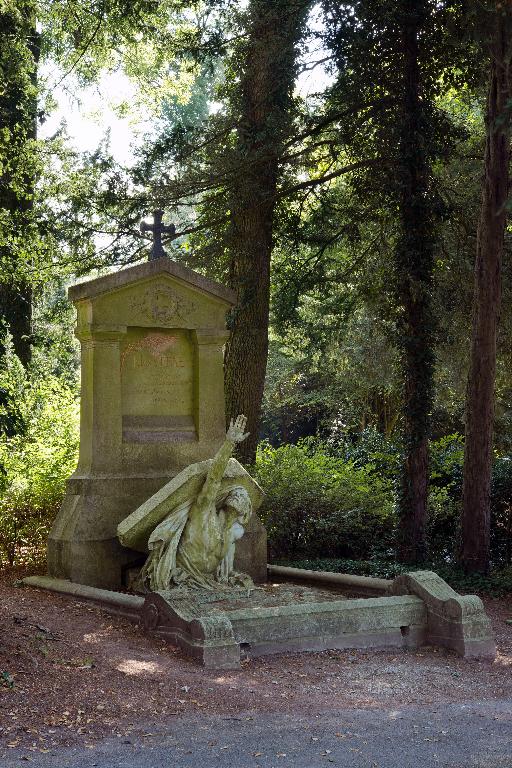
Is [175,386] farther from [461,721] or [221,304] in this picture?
[461,721]

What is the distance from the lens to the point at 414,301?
11664mm

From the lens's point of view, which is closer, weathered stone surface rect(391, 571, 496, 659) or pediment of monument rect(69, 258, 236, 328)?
weathered stone surface rect(391, 571, 496, 659)

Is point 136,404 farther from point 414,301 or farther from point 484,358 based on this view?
point 484,358

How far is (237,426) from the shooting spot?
8.09 meters

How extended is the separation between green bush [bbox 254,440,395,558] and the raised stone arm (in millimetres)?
3354

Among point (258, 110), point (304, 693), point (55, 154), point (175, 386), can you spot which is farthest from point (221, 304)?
point (55, 154)

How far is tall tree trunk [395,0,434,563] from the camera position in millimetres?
11695

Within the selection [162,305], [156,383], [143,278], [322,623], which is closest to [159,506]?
[156,383]

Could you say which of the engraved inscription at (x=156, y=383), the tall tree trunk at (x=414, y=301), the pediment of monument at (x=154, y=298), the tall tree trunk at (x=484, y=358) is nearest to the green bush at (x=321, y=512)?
the tall tree trunk at (x=414, y=301)

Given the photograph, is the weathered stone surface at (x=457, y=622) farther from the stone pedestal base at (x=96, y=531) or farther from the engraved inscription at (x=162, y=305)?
the engraved inscription at (x=162, y=305)

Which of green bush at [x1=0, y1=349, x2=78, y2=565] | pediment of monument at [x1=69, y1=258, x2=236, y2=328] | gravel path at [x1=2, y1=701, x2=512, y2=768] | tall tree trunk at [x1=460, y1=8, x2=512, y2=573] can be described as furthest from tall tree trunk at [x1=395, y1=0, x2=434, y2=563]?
gravel path at [x1=2, y1=701, x2=512, y2=768]

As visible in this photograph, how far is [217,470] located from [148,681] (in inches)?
102

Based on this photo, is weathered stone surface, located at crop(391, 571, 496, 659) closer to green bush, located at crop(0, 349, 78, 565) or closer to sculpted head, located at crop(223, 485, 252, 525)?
sculpted head, located at crop(223, 485, 252, 525)

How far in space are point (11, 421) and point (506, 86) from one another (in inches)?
280
